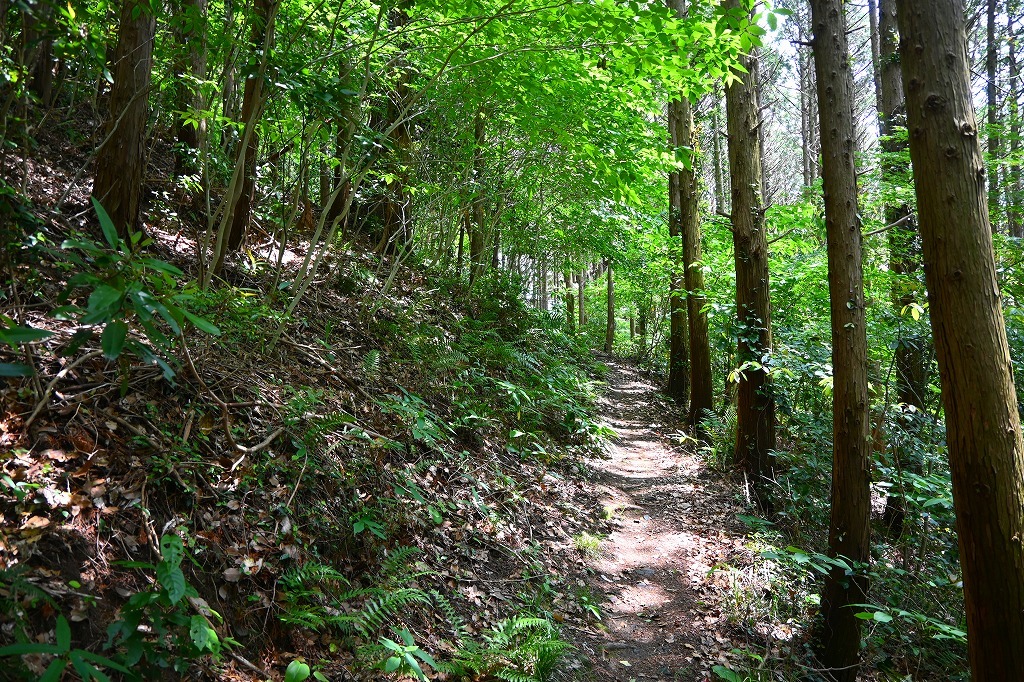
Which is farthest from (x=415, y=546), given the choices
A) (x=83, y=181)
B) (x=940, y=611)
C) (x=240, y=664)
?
(x=83, y=181)

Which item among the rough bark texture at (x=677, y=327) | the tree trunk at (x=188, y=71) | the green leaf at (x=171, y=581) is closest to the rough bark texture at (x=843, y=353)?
the green leaf at (x=171, y=581)

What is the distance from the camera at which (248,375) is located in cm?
451

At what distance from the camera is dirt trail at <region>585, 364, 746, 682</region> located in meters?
4.35

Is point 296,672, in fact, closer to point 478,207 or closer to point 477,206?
point 477,206

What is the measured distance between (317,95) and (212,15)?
2.81 meters

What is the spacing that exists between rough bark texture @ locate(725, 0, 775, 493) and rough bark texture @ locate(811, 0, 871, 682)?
2364 mm

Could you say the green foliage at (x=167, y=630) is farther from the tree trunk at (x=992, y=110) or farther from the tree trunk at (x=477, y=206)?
the tree trunk at (x=992, y=110)

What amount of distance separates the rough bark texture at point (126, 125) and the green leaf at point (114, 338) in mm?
3737

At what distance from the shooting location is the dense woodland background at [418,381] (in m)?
2.86

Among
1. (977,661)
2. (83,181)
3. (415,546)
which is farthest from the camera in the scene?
(83,181)

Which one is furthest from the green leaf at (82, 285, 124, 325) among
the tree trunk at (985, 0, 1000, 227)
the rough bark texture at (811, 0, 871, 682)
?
the tree trunk at (985, 0, 1000, 227)

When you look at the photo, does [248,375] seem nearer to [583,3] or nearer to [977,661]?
[583,3]

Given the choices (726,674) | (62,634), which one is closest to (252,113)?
(62,634)

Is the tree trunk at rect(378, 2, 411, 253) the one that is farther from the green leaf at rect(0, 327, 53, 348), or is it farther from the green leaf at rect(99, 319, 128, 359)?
the green leaf at rect(0, 327, 53, 348)
